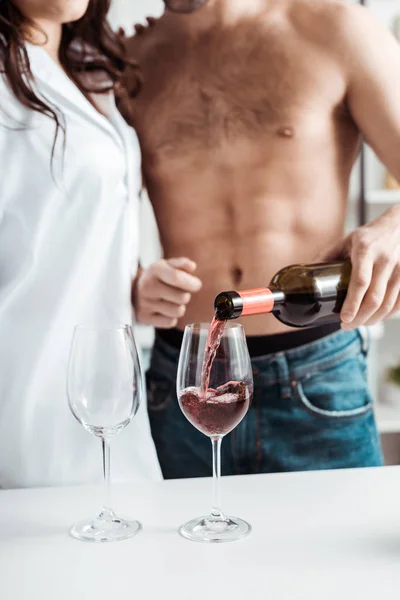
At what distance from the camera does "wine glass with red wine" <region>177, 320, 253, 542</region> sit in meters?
0.89

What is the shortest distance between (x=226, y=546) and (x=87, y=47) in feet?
3.88

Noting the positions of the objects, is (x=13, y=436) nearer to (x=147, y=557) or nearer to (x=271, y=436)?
(x=147, y=557)

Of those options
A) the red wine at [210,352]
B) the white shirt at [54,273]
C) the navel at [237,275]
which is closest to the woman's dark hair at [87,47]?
the white shirt at [54,273]

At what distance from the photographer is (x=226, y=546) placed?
→ 0.84 m

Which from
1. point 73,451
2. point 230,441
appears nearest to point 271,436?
point 230,441

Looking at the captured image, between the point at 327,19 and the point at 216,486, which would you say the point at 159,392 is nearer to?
the point at 216,486

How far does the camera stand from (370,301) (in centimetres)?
115

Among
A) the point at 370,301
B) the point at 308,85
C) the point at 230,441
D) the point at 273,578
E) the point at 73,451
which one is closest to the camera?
the point at 273,578

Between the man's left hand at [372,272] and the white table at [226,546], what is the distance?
26 cm

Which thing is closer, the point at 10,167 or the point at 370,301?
the point at 370,301

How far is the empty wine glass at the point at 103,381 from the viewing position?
0.89 m

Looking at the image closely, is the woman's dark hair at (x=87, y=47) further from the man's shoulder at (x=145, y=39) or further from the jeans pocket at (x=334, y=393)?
the jeans pocket at (x=334, y=393)

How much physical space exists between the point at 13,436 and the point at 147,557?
492 mm

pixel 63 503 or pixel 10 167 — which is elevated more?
pixel 10 167
